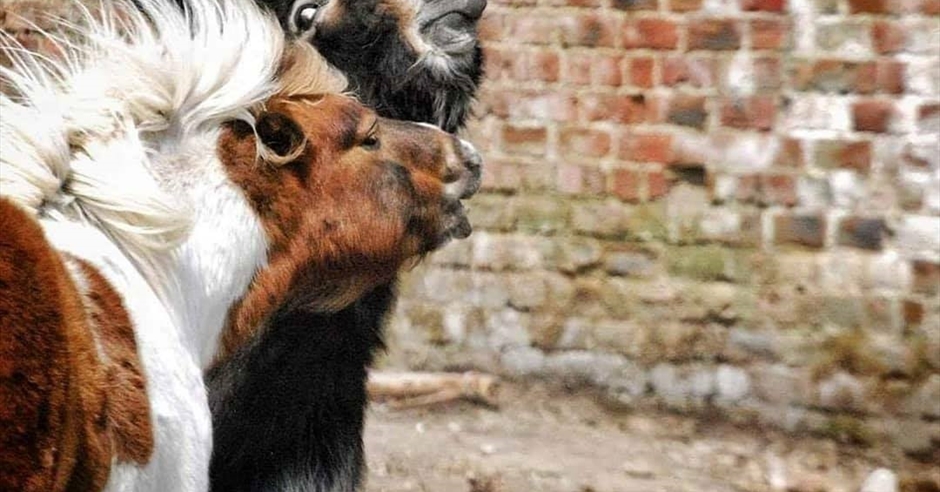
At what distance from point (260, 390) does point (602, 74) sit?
7.09 feet

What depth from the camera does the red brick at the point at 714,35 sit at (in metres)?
4.62

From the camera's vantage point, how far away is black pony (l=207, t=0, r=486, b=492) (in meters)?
2.98

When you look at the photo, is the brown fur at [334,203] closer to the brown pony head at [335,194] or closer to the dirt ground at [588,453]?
the brown pony head at [335,194]

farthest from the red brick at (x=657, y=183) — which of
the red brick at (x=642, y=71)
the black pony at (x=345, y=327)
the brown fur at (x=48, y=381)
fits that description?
the brown fur at (x=48, y=381)

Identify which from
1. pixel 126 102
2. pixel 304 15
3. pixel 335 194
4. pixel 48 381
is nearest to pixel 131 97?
pixel 126 102

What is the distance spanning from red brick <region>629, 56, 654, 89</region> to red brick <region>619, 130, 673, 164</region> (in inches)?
5.8

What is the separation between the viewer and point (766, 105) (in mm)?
4613

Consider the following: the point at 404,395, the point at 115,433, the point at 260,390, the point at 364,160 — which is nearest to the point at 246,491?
the point at 260,390

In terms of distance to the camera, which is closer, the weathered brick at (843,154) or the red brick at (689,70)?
the weathered brick at (843,154)

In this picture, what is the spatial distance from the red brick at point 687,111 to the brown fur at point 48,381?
299 cm

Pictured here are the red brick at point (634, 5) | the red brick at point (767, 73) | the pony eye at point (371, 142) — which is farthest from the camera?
the red brick at point (634, 5)

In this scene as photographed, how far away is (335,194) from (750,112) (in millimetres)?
2486

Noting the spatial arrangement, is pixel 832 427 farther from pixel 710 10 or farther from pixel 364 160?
pixel 364 160

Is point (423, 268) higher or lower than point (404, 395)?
higher
